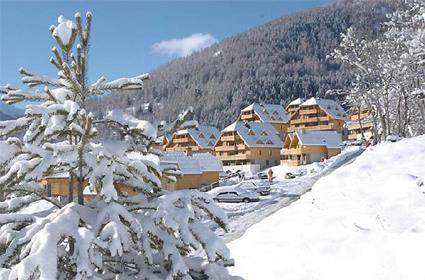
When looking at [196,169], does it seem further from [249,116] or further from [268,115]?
[249,116]

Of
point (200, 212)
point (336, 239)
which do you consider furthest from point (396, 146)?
point (200, 212)

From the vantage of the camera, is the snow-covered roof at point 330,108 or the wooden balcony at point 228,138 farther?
the snow-covered roof at point 330,108

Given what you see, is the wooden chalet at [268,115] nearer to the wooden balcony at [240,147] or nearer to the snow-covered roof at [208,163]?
the wooden balcony at [240,147]

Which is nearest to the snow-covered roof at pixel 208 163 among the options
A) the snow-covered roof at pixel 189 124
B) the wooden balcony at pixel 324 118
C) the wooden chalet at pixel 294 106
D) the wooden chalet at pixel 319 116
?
the wooden chalet at pixel 319 116

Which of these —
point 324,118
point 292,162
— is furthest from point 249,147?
point 324,118

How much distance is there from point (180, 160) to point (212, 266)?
43.2 m

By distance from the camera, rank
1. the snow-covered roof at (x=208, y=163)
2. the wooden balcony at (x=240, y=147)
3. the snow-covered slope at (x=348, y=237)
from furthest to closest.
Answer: the wooden balcony at (x=240, y=147), the snow-covered roof at (x=208, y=163), the snow-covered slope at (x=348, y=237)

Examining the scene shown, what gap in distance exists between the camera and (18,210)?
7.24 metres

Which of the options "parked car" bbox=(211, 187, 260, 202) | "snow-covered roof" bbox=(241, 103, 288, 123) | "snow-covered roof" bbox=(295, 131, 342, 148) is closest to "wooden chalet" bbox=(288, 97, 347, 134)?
"snow-covered roof" bbox=(241, 103, 288, 123)

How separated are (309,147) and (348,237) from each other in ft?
195

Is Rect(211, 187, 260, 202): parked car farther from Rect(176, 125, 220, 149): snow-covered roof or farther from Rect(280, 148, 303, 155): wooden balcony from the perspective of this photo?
Rect(176, 125, 220, 149): snow-covered roof

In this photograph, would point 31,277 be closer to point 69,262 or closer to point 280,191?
point 69,262

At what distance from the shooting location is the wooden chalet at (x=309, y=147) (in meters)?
69.1

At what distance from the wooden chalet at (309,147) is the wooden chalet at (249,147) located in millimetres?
5281
